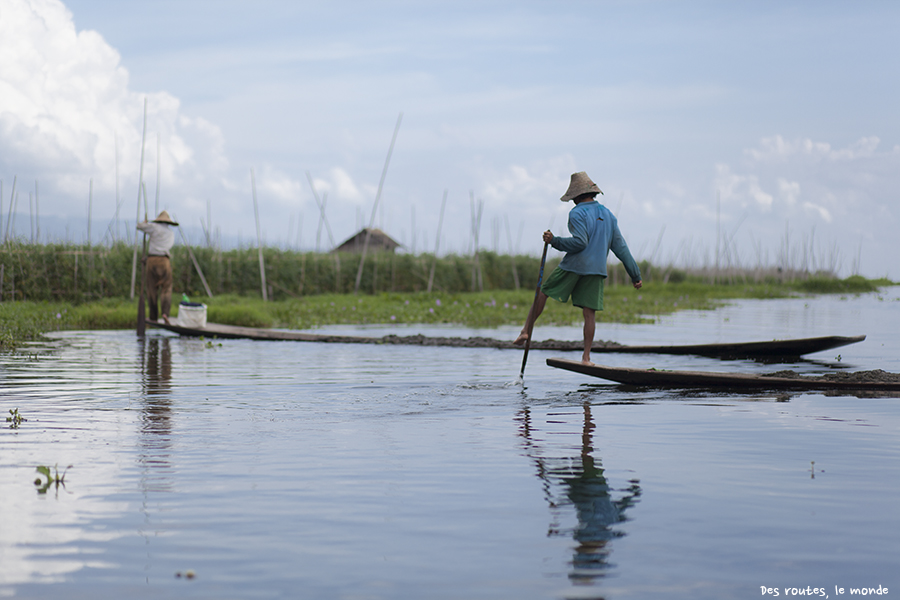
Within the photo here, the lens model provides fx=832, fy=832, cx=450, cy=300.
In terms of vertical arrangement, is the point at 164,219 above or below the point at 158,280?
above

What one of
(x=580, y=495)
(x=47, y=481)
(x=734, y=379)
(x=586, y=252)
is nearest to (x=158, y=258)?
(x=586, y=252)

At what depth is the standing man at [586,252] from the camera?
7.24 meters

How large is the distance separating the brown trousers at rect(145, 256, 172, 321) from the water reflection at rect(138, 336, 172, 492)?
330 cm

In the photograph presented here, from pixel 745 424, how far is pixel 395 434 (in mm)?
2308

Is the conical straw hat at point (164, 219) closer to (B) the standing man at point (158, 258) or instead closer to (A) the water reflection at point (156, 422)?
(B) the standing man at point (158, 258)

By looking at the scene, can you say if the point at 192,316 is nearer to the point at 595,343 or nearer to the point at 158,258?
the point at 158,258

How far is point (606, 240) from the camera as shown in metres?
7.34

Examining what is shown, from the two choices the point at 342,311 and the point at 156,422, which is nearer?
the point at 156,422

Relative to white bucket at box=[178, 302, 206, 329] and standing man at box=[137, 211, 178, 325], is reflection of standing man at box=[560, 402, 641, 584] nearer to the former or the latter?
white bucket at box=[178, 302, 206, 329]

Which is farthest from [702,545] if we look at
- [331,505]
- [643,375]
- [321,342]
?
[321,342]

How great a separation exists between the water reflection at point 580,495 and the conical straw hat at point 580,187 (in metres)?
2.62

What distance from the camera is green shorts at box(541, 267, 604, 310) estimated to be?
7.33 m

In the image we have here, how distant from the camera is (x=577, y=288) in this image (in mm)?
7465

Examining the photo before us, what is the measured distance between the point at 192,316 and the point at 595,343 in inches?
241
